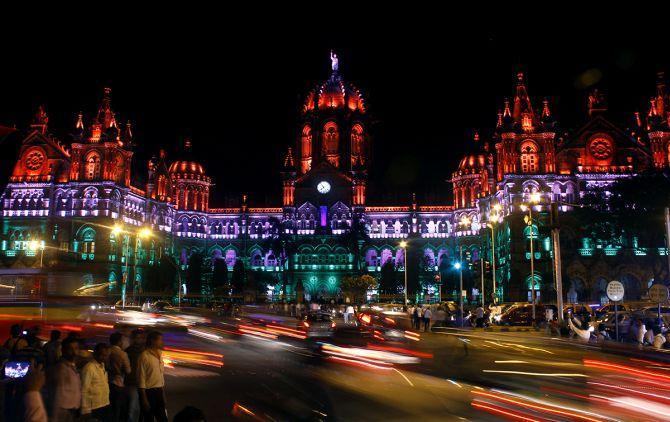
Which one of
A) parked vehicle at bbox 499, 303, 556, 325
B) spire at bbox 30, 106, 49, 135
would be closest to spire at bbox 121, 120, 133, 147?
spire at bbox 30, 106, 49, 135

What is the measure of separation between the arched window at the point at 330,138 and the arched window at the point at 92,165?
129 feet

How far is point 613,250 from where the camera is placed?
245 ft

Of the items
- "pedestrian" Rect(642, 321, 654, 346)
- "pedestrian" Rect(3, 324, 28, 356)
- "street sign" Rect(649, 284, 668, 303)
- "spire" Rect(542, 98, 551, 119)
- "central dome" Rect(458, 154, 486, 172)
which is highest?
"spire" Rect(542, 98, 551, 119)

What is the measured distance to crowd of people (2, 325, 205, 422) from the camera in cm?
980

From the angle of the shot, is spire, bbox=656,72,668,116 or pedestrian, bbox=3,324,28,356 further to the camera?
spire, bbox=656,72,668,116

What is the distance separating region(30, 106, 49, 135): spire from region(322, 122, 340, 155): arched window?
4478cm

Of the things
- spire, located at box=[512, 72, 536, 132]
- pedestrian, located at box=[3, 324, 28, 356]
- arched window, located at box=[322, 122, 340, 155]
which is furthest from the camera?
arched window, located at box=[322, 122, 340, 155]

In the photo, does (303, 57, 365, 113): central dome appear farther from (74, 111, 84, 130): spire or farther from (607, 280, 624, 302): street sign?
(607, 280, 624, 302): street sign

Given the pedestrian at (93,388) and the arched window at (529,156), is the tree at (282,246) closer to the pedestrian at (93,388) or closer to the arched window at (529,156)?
the arched window at (529,156)

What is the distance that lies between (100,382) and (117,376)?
36.1 inches

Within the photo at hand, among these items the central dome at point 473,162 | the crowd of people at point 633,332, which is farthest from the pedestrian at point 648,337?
the central dome at point 473,162

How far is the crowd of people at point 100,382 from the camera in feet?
32.2

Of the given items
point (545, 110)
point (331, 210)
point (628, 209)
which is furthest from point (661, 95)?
point (331, 210)

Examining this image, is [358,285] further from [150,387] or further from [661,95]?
[150,387]
